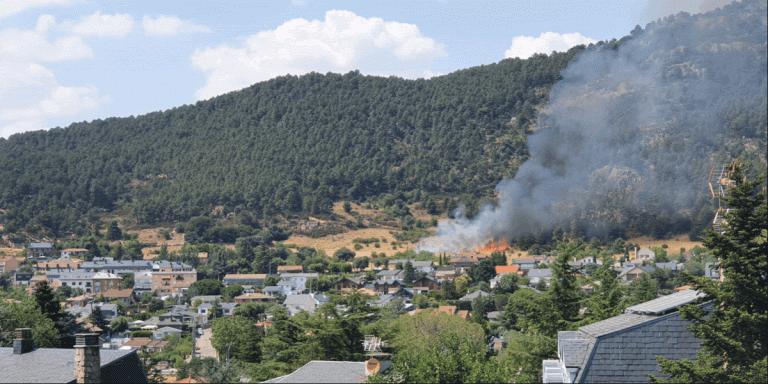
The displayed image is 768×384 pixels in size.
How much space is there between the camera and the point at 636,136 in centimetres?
15650

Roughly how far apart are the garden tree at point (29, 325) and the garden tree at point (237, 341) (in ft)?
39.6

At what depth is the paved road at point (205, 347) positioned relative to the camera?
208ft

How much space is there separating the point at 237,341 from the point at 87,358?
30427 millimetres

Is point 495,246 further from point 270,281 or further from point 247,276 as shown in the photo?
point 247,276

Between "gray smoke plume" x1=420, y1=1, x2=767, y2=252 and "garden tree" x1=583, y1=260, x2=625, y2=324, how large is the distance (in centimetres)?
9737

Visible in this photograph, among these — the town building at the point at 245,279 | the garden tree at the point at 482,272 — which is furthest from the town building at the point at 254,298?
the garden tree at the point at 482,272

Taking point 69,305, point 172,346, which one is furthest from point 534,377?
point 69,305

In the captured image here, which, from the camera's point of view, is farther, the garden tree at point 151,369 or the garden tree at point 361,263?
the garden tree at point 361,263

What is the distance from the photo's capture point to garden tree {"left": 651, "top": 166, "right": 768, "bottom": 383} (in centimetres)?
1753

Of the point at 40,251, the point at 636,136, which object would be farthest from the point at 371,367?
the point at 40,251

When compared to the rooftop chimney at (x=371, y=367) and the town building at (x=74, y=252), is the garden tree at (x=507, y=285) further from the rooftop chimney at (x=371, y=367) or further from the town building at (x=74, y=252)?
the town building at (x=74, y=252)

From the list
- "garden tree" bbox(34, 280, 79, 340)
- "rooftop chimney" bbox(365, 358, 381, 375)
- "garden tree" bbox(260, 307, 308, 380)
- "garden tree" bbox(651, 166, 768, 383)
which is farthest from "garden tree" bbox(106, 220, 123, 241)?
"garden tree" bbox(651, 166, 768, 383)

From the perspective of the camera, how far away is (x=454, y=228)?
156m

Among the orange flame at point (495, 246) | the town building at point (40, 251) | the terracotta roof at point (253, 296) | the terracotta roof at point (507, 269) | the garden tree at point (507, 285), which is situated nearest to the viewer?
the garden tree at point (507, 285)
